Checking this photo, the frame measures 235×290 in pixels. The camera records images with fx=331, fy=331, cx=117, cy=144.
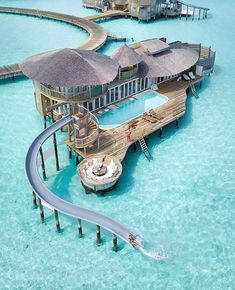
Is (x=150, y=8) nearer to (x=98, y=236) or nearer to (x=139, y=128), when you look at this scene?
(x=139, y=128)

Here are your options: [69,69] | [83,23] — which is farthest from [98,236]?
[83,23]

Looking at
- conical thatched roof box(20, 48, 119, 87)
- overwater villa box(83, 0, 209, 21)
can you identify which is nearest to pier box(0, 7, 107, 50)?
overwater villa box(83, 0, 209, 21)

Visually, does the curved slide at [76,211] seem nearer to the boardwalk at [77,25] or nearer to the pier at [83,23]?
the boardwalk at [77,25]

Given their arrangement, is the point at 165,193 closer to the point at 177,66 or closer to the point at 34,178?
the point at 34,178

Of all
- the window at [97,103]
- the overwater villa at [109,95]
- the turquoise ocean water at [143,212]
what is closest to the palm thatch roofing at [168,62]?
the overwater villa at [109,95]

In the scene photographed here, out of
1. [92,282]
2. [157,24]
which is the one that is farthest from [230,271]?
[157,24]
